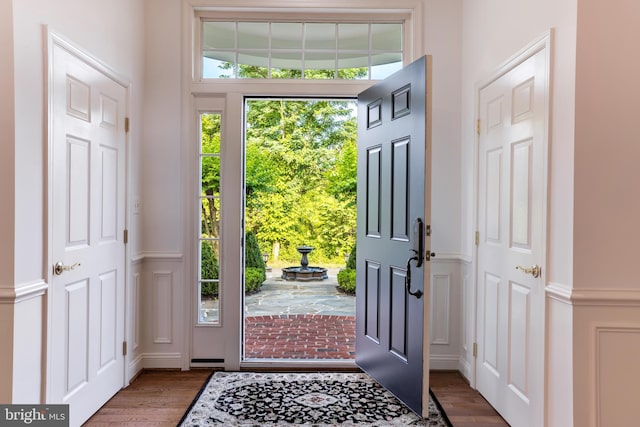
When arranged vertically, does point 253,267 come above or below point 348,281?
above

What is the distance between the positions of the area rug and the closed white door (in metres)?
0.48

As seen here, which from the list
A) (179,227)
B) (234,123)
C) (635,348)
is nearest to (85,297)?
(179,227)

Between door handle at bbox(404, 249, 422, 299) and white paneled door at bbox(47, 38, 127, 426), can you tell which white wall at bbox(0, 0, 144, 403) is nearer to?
white paneled door at bbox(47, 38, 127, 426)

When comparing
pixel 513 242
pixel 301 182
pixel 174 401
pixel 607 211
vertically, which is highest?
pixel 301 182

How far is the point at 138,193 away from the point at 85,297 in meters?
1.02

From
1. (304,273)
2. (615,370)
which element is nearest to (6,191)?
(615,370)

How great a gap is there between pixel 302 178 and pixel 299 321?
4.63m

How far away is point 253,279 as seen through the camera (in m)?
7.62

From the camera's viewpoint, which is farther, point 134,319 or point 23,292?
point 134,319

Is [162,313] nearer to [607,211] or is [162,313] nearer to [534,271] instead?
[534,271]

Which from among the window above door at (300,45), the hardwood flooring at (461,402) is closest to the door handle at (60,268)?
the window above door at (300,45)

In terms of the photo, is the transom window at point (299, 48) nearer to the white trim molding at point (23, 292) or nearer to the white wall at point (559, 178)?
the white wall at point (559, 178)

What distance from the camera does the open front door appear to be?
2.62 metres

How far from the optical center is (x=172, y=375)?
3.38 meters
